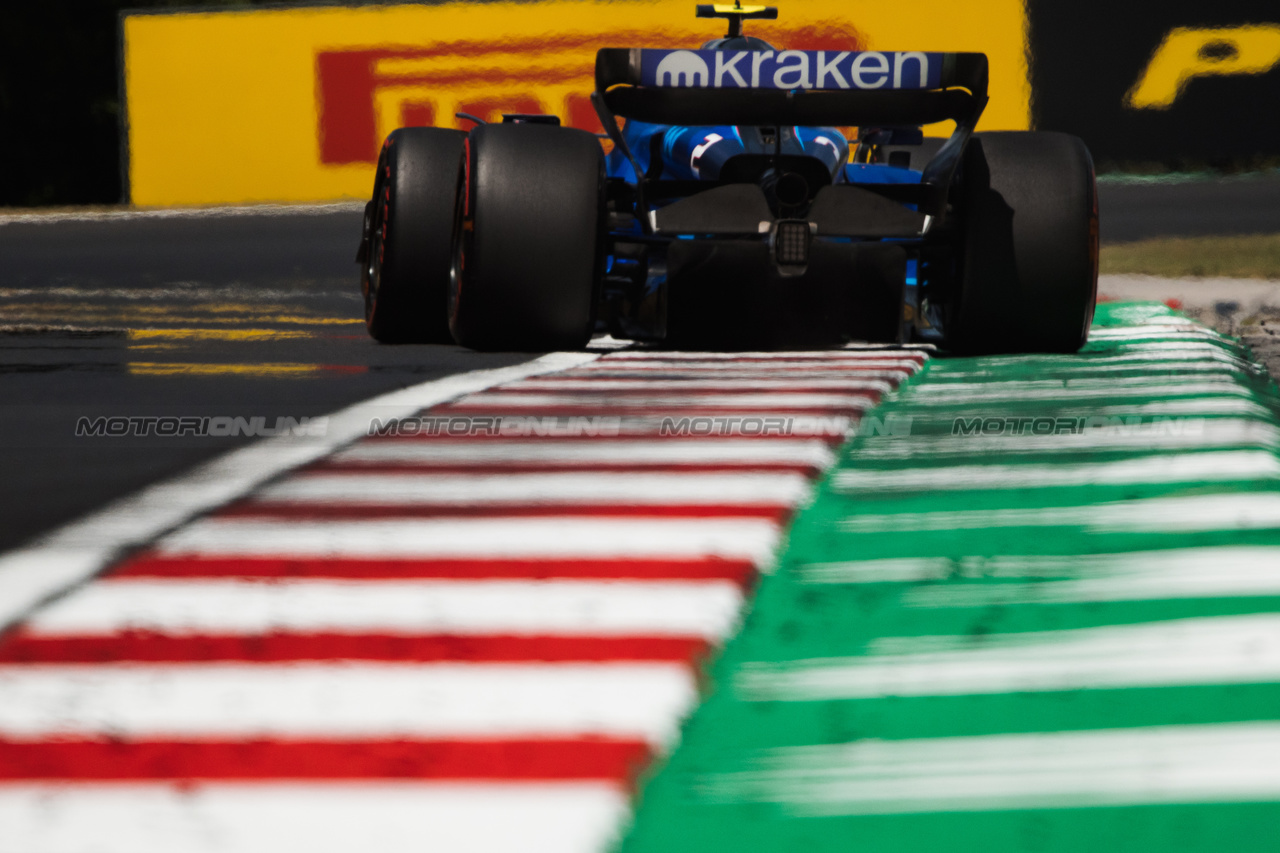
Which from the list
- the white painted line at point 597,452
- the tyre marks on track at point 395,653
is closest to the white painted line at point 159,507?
the tyre marks on track at point 395,653

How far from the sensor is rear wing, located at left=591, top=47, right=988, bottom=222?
5.57 meters

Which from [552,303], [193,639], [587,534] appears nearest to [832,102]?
[552,303]

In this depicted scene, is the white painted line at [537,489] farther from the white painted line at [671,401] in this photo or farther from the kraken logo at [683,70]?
the kraken logo at [683,70]

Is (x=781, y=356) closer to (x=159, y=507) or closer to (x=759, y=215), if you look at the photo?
(x=759, y=215)

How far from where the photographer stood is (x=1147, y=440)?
385 centimetres

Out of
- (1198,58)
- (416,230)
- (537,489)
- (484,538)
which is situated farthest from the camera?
(1198,58)

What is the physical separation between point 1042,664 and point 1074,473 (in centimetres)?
142

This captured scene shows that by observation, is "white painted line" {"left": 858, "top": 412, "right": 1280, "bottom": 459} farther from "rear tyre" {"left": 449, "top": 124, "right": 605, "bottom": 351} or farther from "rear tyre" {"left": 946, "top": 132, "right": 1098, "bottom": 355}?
"rear tyre" {"left": 449, "top": 124, "right": 605, "bottom": 351}

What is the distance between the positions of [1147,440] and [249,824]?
9.03 ft

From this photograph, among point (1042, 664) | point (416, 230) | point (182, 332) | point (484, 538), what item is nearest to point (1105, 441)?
point (484, 538)

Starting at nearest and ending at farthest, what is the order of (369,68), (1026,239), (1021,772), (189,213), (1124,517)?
(1021,772)
(1124,517)
(1026,239)
(189,213)
(369,68)

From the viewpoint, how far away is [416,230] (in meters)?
6.53

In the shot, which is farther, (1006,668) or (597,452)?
(597,452)

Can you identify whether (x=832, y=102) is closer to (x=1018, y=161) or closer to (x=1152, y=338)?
(x=1018, y=161)
